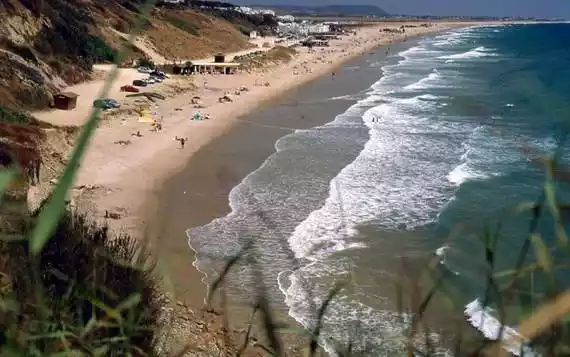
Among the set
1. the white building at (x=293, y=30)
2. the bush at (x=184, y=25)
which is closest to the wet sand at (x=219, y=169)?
the bush at (x=184, y=25)

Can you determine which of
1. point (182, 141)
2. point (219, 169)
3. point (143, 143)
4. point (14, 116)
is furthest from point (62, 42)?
point (219, 169)

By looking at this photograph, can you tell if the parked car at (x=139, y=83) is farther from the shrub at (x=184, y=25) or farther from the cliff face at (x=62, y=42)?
the shrub at (x=184, y=25)

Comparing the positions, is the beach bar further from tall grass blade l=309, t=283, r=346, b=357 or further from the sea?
tall grass blade l=309, t=283, r=346, b=357

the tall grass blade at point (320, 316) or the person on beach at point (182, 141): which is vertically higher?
the tall grass blade at point (320, 316)

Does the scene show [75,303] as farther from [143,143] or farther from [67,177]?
[143,143]

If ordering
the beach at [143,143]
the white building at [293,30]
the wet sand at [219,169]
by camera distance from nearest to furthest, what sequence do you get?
the wet sand at [219,169] < the beach at [143,143] < the white building at [293,30]
